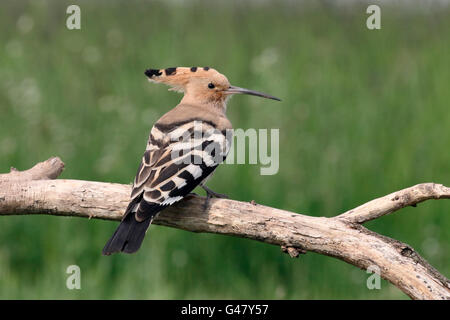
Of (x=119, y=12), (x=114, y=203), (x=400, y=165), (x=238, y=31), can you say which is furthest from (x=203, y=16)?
(x=114, y=203)

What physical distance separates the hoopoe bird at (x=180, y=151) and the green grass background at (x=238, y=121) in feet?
5.15

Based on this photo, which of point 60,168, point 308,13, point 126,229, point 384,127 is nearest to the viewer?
point 126,229

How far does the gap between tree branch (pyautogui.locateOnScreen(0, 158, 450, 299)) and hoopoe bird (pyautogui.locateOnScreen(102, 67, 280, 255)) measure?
0.11 m

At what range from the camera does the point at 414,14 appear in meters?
7.33

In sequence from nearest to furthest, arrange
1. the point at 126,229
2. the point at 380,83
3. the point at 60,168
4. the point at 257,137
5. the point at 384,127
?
the point at 126,229 → the point at 60,168 → the point at 257,137 → the point at 384,127 → the point at 380,83

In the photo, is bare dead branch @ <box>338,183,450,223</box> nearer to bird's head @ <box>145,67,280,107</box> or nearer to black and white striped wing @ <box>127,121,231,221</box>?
black and white striped wing @ <box>127,121,231,221</box>

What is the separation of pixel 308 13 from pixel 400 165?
1.97 metres

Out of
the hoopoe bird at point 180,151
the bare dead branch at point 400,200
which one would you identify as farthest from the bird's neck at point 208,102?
the bare dead branch at point 400,200

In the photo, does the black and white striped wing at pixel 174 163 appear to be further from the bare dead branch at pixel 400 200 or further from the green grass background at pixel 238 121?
the green grass background at pixel 238 121

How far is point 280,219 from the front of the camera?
346 cm

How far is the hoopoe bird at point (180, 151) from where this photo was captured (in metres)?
3.60

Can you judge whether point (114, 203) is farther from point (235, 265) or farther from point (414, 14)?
point (414, 14)

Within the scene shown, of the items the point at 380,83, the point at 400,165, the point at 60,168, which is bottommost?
the point at 60,168

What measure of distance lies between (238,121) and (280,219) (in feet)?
10.2
